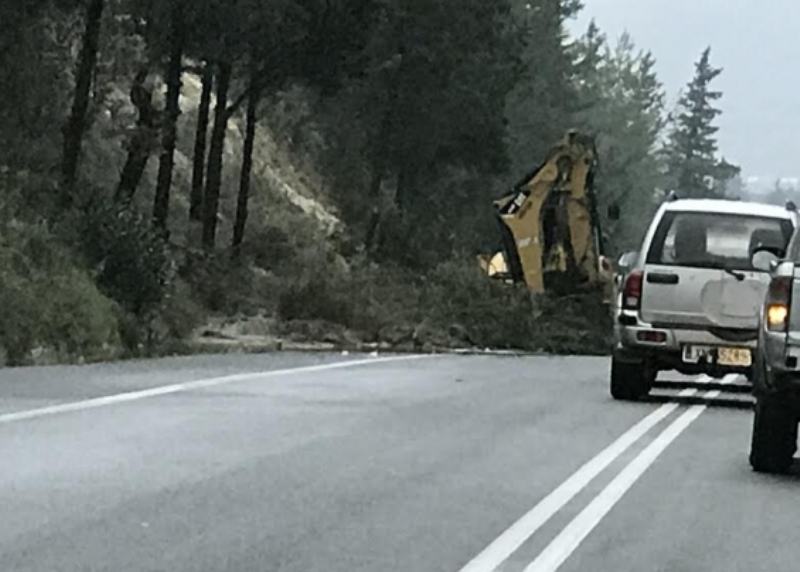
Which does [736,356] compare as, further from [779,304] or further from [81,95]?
[81,95]

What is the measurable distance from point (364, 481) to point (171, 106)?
25.0 metres

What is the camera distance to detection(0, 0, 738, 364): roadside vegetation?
3019 centimetres

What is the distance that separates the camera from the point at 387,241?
56.3 meters

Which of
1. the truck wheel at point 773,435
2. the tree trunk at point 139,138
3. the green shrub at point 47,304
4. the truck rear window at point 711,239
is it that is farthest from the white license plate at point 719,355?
the tree trunk at point 139,138

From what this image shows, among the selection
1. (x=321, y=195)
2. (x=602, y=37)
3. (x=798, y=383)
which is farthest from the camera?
(x=602, y=37)

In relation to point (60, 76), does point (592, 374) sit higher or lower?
lower

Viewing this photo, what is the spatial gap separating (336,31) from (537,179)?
491 centimetres

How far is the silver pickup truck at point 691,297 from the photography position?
21.0 meters

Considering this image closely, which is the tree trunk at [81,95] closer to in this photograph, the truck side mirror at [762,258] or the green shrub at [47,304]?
the green shrub at [47,304]

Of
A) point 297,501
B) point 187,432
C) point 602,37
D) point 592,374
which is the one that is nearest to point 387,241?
point 592,374

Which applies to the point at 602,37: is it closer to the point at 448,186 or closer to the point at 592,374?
the point at 448,186

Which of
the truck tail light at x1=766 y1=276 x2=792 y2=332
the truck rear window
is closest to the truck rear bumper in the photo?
the truck rear window

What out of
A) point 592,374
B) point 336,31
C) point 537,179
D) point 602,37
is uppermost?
point 602,37

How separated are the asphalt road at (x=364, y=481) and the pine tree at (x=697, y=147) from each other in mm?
131624
